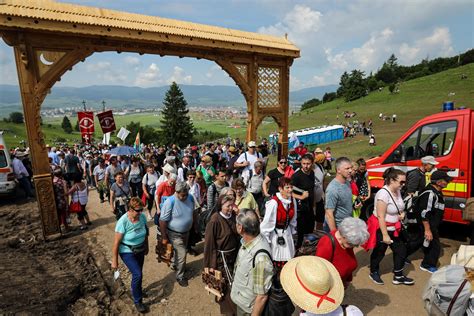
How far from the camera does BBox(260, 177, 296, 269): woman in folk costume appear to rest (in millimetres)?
3641

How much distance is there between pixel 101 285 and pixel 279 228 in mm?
3400

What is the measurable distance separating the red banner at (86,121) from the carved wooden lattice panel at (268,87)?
7143 millimetres

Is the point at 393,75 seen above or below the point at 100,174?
above

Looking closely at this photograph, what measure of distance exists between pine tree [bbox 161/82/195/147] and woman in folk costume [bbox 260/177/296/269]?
5885cm

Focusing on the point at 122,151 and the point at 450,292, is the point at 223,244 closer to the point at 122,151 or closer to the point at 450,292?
the point at 450,292

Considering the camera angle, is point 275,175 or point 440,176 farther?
point 275,175

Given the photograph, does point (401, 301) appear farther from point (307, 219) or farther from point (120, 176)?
point (120, 176)

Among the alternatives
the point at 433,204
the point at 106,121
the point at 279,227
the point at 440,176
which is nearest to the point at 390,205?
the point at 433,204

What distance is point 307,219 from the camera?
5410 mm

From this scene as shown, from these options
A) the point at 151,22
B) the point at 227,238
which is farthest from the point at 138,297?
the point at 151,22

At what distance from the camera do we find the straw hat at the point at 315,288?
204 cm

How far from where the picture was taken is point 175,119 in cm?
6184

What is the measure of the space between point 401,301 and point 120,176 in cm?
600

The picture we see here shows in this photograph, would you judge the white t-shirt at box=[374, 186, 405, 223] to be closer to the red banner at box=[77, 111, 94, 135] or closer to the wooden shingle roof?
the wooden shingle roof
